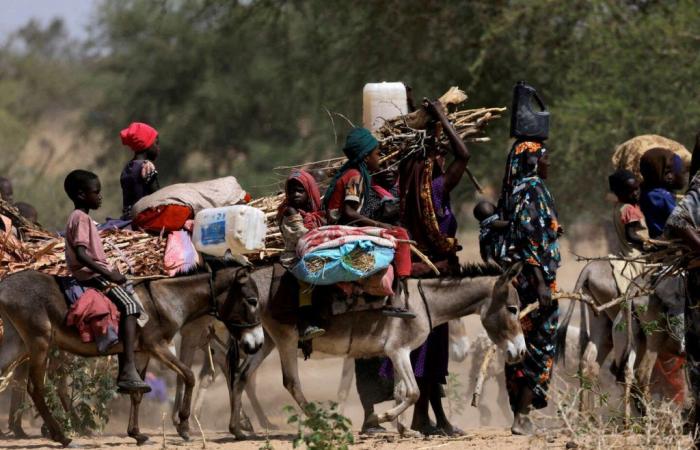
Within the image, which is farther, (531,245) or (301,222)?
(531,245)

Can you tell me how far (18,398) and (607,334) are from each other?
5089mm

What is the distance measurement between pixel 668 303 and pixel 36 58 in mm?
40936

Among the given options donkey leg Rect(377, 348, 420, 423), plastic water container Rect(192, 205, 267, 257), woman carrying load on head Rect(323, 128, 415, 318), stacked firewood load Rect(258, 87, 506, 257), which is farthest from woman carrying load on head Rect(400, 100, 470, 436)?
plastic water container Rect(192, 205, 267, 257)

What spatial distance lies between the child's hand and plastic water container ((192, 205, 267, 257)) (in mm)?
800

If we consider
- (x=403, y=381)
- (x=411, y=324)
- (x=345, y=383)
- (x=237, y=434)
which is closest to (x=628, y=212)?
(x=411, y=324)

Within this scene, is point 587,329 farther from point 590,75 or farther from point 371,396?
point 590,75

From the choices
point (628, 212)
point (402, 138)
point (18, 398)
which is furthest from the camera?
point (18, 398)

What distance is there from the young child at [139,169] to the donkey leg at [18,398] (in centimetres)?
180

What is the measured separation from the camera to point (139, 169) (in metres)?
11.1

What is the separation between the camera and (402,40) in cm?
2275

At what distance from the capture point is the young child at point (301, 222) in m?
10.1

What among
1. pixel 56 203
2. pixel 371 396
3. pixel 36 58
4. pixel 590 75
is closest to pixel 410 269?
pixel 371 396

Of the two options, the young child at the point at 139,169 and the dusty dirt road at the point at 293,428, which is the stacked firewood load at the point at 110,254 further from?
the dusty dirt road at the point at 293,428

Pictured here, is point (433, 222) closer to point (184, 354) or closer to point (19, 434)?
point (184, 354)
